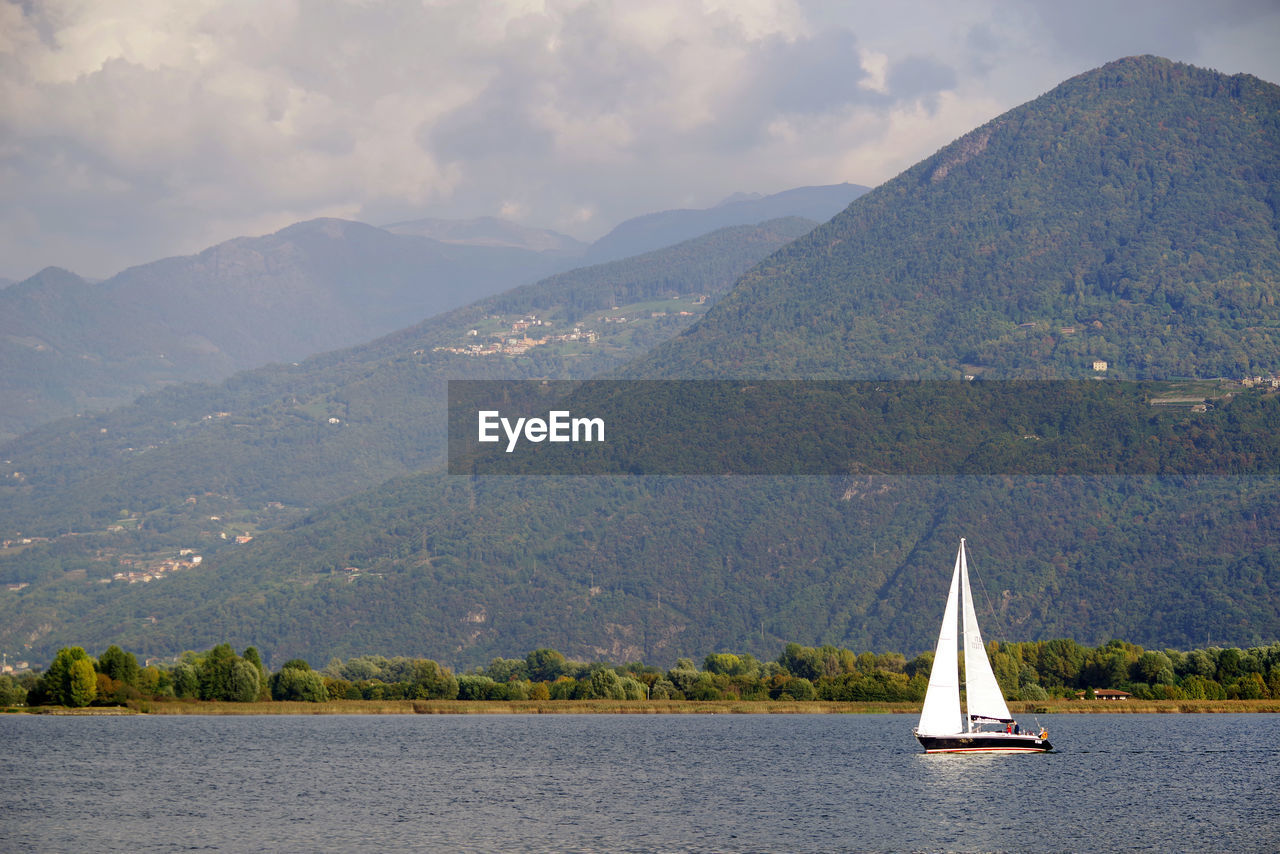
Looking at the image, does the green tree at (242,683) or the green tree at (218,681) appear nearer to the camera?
the green tree at (242,683)

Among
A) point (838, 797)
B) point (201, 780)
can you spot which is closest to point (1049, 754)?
point (838, 797)

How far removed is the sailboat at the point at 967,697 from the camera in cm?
10656

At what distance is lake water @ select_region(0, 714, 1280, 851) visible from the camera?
251 ft

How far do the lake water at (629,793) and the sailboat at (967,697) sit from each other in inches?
81.9

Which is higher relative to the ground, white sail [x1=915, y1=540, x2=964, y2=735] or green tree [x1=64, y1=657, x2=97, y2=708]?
white sail [x1=915, y1=540, x2=964, y2=735]

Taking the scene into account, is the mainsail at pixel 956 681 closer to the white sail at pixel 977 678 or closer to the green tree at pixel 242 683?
the white sail at pixel 977 678

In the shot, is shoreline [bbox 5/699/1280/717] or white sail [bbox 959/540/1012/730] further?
shoreline [bbox 5/699/1280/717]

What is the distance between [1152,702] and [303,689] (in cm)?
10833

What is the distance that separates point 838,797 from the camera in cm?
9388

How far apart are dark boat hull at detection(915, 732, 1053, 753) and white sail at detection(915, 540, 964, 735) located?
0.73 m

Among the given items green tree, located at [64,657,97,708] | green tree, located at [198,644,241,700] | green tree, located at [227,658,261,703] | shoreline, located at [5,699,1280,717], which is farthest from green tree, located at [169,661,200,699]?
green tree, located at [64,657,97,708]

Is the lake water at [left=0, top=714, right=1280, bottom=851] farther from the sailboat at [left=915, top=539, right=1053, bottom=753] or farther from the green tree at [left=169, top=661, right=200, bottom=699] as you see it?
the green tree at [left=169, top=661, right=200, bottom=699]

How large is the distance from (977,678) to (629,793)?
27.5 metres

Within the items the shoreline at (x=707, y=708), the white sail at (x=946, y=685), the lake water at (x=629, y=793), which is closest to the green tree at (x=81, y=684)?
the shoreline at (x=707, y=708)
